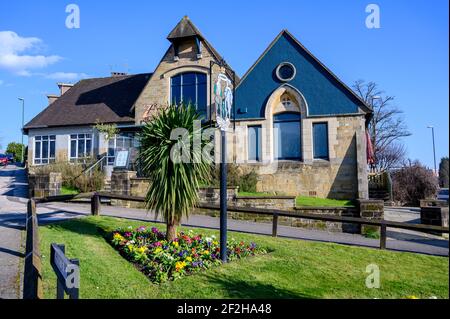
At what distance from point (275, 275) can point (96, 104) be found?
82.8ft

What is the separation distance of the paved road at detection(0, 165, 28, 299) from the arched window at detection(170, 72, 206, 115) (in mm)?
10315

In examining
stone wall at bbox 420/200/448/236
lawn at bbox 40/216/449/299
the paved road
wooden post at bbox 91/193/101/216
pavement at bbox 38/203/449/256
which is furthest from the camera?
wooden post at bbox 91/193/101/216

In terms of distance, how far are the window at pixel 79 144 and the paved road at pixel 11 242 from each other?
8.31 metres

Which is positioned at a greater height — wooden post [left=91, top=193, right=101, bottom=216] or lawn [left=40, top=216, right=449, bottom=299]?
wooden post [left=91, top=193, right=101, bottom=216]

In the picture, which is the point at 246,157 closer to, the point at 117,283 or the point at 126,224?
the point at 126,224

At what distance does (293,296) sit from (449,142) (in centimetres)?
417

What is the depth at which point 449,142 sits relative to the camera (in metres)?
2.40

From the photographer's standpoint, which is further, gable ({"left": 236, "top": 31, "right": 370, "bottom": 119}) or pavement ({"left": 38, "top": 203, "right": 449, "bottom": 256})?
gable ({"left": 236, "top": 31, "right": 370, "bottom": 119})

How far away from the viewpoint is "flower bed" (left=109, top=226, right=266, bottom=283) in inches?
276

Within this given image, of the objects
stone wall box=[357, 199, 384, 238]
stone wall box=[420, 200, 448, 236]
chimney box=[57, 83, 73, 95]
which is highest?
chimney box=[57, 83, 73, 95]

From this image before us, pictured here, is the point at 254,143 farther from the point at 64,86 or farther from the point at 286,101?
the point at 64,86

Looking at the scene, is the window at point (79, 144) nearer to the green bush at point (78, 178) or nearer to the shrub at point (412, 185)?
the green bush at point (78, 178)

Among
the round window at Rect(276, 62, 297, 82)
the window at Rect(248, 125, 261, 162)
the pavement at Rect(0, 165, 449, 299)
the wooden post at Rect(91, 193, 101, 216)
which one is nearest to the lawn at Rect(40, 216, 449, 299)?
the pavement at Rect(0, 165, 449, 299)
